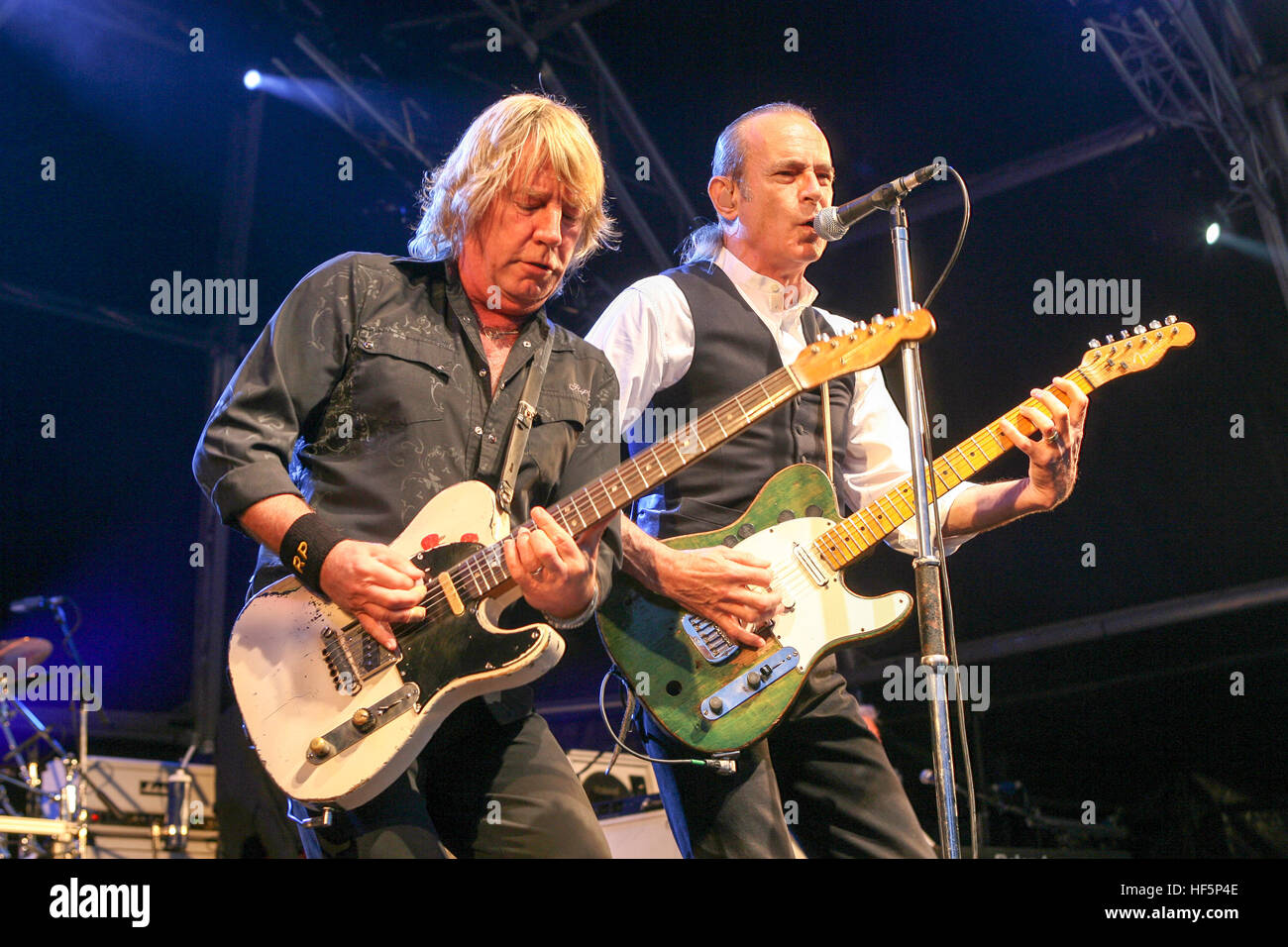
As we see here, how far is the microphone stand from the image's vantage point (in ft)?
8.32

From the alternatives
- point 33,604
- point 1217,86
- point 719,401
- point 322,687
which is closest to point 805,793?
point 719,401

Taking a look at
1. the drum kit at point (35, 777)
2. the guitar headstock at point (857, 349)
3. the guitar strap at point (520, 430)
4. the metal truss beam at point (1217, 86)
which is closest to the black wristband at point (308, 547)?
the guitar strap at point (520, 430)

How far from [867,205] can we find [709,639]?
131cm

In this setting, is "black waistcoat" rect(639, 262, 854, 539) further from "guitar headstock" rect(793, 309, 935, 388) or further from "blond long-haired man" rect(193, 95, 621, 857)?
"blond long-haired man" rect(193, 95, 621, 857)

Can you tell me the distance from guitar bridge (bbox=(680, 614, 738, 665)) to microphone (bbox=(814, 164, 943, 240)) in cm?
117

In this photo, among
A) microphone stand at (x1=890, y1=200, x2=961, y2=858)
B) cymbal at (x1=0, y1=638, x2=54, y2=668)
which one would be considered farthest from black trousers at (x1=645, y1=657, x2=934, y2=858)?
cymbal at (x1=0, y1=638, x2=54, y2=668)

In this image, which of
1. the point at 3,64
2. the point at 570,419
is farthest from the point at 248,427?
the point at 3,64

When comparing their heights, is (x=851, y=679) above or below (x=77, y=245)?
below

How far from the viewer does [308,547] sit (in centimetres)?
247

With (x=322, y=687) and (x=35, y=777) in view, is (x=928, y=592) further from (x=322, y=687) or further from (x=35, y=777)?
(x=35, y=777)

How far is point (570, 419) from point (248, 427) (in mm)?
821

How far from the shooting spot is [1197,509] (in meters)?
7.31

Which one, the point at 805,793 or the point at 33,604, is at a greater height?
the point at 33,604
